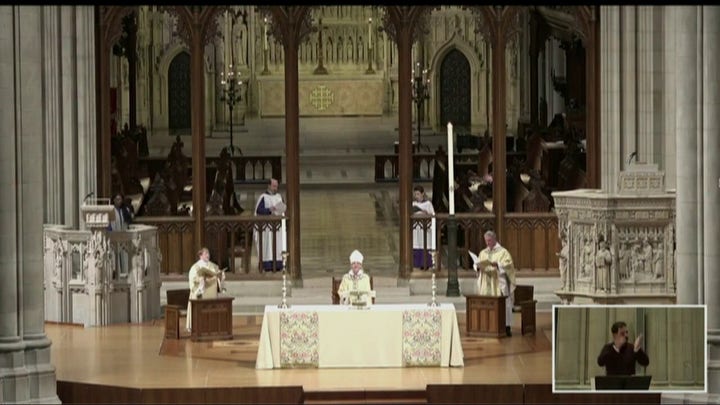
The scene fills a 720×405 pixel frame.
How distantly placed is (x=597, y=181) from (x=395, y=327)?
6624 mm

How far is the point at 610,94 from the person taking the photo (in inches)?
1115

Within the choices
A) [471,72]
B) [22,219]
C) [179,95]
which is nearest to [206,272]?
[22,219]

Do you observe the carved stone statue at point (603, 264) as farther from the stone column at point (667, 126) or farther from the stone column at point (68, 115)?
the stone column at point (68, 115)

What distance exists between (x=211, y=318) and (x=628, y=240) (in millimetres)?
4983

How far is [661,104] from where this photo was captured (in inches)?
1104

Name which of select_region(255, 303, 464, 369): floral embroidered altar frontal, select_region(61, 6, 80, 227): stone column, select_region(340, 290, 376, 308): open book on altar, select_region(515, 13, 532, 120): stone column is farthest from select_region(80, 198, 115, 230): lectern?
select_region(515, 13, 532, 120): stone column

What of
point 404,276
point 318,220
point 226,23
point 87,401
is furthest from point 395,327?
point 226,23

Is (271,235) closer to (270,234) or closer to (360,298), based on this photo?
(270,234)

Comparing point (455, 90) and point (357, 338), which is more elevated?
point (455, 90)

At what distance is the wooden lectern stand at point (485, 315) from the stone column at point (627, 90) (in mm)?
3967

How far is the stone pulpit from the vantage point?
965 inches

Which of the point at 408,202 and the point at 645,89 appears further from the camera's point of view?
the point at 408,202

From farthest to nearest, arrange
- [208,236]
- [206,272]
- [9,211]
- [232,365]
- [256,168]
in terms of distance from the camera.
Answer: [256,168] → [208,236] → [206,272] → [232,365] → [9,211]

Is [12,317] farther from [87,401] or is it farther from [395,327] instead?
[395,327]
